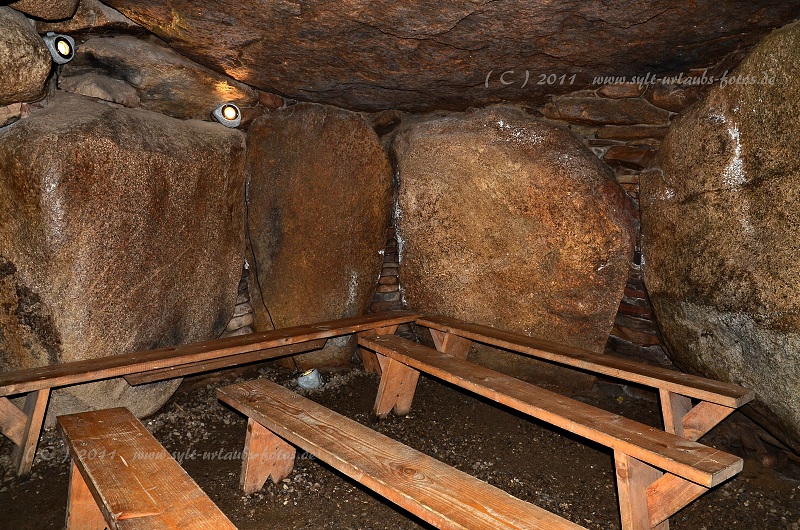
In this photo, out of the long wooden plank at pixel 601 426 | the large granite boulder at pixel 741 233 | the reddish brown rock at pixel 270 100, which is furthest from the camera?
the reddish brown rock at pixel 270 100

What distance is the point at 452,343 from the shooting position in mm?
4359

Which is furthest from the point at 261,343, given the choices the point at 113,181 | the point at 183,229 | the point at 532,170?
the point at 532,170

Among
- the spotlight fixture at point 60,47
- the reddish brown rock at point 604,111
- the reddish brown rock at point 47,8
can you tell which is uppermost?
the reddish brown rock at point 604,111

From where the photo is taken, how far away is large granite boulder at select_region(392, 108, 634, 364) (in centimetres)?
416

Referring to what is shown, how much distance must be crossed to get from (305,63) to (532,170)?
1.98 m

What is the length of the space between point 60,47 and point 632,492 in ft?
13.8

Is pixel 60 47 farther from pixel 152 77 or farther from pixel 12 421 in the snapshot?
pixel 12 421

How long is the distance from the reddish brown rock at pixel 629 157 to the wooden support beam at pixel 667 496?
8.36ft

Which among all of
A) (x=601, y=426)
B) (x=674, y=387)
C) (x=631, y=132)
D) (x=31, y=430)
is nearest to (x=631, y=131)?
(x=631, y=132)

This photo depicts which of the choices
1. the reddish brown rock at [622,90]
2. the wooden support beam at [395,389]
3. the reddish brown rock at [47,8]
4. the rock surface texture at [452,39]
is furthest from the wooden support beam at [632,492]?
the reddish brown rock at [47,8]

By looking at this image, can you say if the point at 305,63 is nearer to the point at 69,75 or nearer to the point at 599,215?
the point at 69,75

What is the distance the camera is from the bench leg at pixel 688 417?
2.90m

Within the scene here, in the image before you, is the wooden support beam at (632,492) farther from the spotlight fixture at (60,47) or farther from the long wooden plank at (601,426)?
the spotlight fixture at (60,47)

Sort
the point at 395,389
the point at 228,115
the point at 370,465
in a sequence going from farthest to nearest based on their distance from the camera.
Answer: the point at 228,115, the point at 395,389, the point at 370,465
